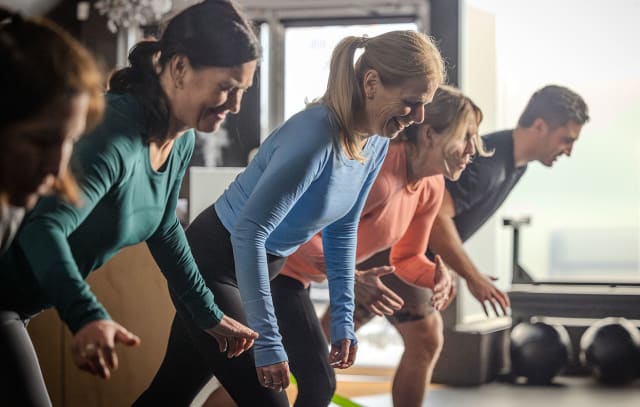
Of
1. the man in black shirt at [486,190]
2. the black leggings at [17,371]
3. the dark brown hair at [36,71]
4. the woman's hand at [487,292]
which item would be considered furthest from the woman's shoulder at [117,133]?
the woman's hand at [487,292]

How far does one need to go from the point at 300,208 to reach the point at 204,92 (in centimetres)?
44

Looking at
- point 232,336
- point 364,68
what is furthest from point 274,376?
point 364,68

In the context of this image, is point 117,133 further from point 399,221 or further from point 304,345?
point 399,221

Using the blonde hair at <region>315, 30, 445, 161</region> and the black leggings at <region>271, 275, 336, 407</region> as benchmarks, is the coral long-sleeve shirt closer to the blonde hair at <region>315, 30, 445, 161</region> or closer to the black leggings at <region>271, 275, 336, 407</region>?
the black leggings at <region>271, 275, 336, 407</region>

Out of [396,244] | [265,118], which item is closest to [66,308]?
[265,118]

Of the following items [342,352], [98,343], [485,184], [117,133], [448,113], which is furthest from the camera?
[485,184]

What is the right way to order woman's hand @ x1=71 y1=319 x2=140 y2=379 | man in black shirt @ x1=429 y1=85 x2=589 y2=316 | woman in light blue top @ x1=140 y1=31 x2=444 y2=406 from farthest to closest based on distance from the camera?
man in black shirt @ x1=429 y1=85 x2=589 y2=316 < woman in light blue top @ x1=140 y1=31 x2=444 y2=406 < woman's hand @ x1=71 y1=319 x2=140 y2=379

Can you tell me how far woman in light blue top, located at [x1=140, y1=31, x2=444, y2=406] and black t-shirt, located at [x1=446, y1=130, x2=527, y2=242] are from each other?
1.27ft

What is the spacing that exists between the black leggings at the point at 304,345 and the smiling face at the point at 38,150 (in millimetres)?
1039

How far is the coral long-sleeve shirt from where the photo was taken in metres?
2.73

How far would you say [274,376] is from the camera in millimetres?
2264

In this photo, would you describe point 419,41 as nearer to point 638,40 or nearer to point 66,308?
point 638,40

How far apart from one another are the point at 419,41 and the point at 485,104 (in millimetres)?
408

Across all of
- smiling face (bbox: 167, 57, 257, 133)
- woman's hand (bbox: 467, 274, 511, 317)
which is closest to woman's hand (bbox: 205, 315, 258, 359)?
smiling face (bbox: 167, 57, 257, 133)
